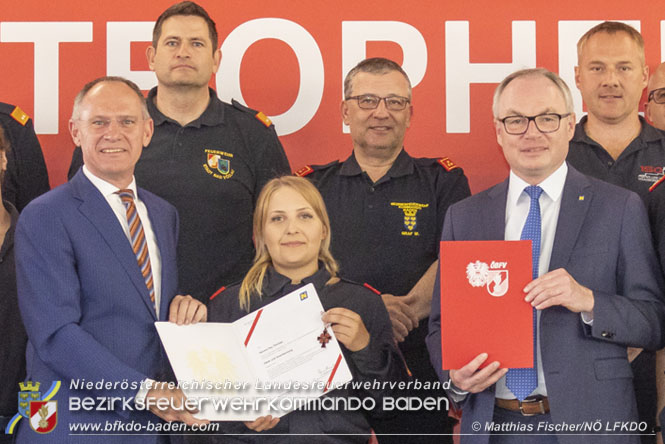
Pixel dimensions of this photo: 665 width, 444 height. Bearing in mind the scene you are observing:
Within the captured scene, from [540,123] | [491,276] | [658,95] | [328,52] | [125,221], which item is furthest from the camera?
[328,52]

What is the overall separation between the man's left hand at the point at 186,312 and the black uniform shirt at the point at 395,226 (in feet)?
3.32

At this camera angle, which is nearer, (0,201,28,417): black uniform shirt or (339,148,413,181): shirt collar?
(0,201,28,417): black uniform shirt

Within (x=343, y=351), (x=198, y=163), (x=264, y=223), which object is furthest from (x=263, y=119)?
(x=343, y=351)

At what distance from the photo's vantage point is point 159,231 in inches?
129

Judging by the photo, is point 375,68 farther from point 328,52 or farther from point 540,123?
point 540,123

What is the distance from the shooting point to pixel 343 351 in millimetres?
3250

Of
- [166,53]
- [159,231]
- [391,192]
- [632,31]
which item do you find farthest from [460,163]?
[159,231]

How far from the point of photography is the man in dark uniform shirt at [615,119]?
13.4ft

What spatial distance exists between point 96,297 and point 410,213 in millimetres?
1648

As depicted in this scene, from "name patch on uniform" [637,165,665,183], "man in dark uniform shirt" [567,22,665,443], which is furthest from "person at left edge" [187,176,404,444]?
"name patch on uniform" [637,165,665,183]

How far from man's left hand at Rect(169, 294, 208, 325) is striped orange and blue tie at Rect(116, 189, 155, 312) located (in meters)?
0.09

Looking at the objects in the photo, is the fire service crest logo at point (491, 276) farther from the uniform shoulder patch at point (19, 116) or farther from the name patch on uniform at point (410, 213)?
the uniform shoulder patch at point (19, 116)

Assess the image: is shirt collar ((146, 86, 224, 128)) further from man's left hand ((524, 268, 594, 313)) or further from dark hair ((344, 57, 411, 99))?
man's left hand ((524, 268, 594, 313))

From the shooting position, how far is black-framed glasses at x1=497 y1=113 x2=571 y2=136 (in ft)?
10.2
